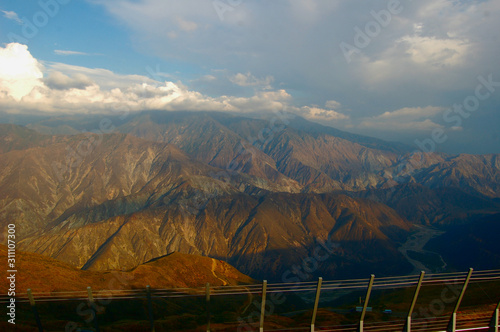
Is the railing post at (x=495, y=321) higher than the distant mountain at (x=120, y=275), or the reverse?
the railing post at (x=495, y=321)

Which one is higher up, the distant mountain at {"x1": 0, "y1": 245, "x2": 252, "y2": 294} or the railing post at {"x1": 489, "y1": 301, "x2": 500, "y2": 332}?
the railing post at {"x1": 489, "y1": 301, "x2": 500, "y2": 332}

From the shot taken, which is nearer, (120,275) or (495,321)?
(495,321)

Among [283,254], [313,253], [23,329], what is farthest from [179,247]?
→ [23,329]

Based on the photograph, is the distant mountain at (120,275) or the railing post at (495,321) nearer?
the railing post at (495,321)

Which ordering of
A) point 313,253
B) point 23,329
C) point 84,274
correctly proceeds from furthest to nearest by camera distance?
point 313,253 → point 84,274 → point 23,329

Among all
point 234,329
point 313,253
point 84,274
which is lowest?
point 313,253

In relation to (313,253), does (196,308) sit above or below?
above

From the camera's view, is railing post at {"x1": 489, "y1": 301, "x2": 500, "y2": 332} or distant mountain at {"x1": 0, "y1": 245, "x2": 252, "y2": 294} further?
distant mountain at {"x1": 0, "y1": 245, "x2": 252, "y2": 294}

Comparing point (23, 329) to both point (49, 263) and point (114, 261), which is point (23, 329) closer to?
point (49, 263)

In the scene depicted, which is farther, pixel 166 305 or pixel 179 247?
pixel 179 247

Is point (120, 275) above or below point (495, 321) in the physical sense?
below

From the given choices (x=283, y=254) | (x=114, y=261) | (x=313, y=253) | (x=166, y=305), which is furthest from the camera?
(x=313, y=253)
